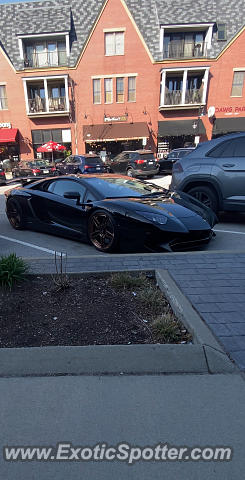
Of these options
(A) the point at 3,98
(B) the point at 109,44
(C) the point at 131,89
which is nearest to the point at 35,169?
(A) the point at 3,98

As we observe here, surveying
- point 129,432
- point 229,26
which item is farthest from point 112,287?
point 229,26

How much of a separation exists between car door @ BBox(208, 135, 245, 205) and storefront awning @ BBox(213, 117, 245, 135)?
2029 cm

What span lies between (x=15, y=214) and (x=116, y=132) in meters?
19.8

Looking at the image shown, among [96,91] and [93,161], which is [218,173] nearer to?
[93,161]

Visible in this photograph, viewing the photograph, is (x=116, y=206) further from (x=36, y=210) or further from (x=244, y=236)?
(x=244, y=236)

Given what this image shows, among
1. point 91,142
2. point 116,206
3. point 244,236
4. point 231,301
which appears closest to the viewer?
point 231,301

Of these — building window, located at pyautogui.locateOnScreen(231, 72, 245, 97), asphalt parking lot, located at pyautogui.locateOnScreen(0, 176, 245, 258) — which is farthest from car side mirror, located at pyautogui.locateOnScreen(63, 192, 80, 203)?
building window, located at pyautogui.locateOnScreen(231, 72, 245, 97)

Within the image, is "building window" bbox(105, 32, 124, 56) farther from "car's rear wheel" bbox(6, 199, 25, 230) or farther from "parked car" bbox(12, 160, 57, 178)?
"car's rear wheel" bbox(6, 199, 25, 230)

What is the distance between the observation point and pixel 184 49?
916 inches

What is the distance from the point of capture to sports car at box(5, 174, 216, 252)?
4.15 m

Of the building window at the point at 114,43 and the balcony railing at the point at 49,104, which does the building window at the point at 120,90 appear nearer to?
the building window at the point at 114,43

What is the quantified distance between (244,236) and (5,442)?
16.4 ft

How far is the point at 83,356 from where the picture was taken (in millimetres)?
2027

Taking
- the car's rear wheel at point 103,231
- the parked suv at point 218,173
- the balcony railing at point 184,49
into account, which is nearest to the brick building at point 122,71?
the balcony railing at point 184,49
